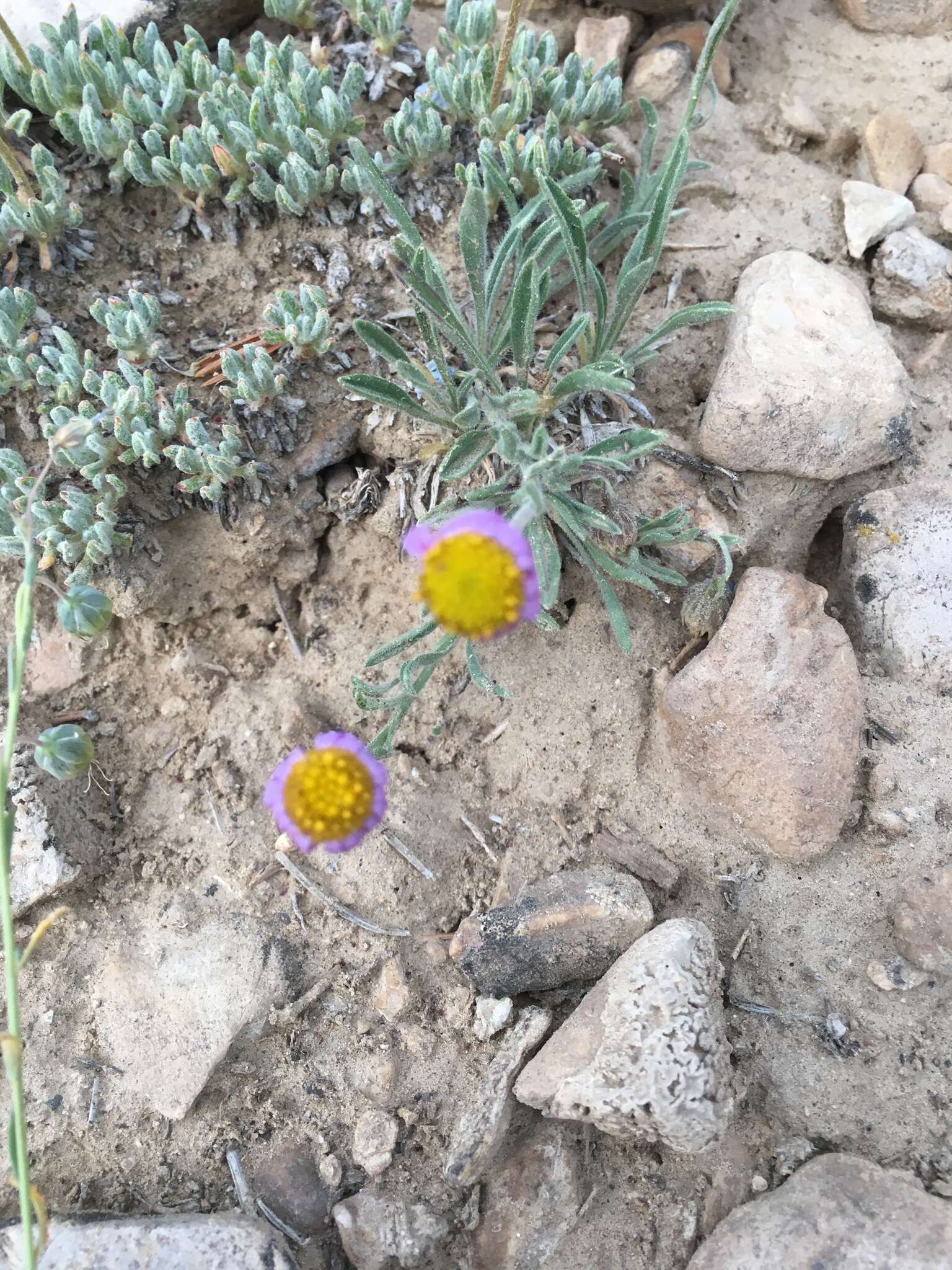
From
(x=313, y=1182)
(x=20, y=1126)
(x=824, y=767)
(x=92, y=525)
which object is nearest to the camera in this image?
(x=20, y=1126)

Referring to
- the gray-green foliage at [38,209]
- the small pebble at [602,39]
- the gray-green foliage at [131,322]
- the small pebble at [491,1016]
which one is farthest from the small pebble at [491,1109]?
the small pebble at [602,39]

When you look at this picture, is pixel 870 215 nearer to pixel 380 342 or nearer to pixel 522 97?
pixel 522 97

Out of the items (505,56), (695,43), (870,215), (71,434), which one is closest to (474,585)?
(71,434)

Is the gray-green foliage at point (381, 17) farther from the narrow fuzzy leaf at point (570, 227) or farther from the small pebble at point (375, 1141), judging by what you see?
the small pebble at point (375, 1141)

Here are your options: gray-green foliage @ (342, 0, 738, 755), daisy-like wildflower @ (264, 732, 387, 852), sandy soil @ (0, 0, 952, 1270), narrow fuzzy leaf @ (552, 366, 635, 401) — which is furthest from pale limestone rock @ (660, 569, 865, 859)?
daisy-like wildflower @ (264, 732, 387, 852)

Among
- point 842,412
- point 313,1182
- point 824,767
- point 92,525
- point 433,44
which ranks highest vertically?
point 433,44

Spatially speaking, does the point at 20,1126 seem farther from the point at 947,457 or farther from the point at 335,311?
the point at 947,457

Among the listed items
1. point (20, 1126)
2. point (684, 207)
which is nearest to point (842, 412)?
point (684, 207)
